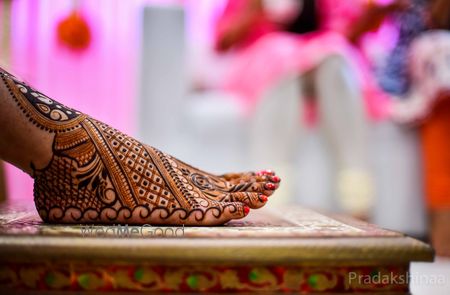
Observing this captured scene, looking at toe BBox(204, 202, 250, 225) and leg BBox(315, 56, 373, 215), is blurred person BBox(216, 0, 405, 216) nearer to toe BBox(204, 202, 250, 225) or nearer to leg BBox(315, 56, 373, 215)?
leg BBox(315, 56, 373, 215)

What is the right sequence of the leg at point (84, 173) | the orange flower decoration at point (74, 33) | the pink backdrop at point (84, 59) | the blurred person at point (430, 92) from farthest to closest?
1. the orange flower decoration at point (74, 33)
2. the pink backdrop at point (84, 59)
3. the blurred person at point (430, 92)
4. the leg at point (84, 173)

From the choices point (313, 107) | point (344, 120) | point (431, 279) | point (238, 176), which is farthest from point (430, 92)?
point (238, 176)

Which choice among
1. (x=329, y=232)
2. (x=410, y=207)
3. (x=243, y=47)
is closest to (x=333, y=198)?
(x=410, y=207)

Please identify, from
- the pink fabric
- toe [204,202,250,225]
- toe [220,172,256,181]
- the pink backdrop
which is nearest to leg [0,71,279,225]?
toe [204,202,250,225]

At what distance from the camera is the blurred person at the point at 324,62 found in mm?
1649

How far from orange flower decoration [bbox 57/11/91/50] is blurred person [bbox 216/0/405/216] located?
0.59 meters

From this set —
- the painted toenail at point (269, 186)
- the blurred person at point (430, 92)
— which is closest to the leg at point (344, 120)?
the blurred person at point (430, 92)

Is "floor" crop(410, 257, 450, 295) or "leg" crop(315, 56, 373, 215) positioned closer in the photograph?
"floor" crop(410, 257, 450, 295)

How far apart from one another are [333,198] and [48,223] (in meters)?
1.18

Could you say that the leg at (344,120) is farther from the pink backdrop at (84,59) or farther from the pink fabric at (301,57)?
the pink backdrop at (84,59)

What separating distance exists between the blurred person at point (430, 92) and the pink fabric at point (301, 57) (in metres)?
0.09

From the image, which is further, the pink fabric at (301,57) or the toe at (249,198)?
the pink fabric at (301,57)

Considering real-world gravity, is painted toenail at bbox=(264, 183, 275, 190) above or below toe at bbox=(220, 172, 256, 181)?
below

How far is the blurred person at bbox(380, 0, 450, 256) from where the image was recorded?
1614 mm
